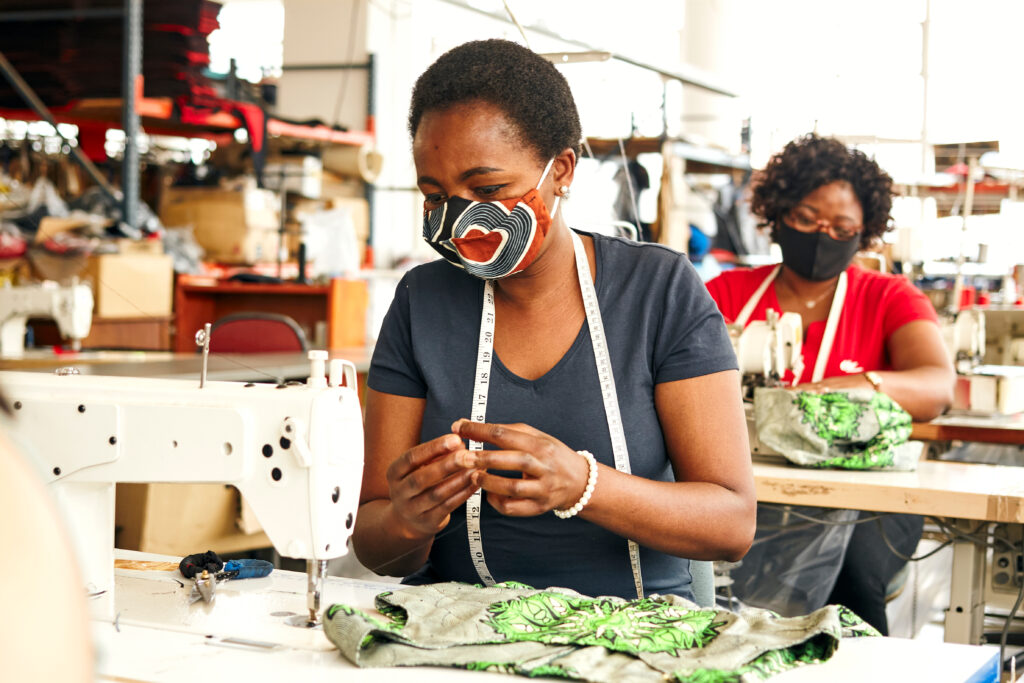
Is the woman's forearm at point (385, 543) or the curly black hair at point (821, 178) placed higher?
the curly black hair at point (821, 178)

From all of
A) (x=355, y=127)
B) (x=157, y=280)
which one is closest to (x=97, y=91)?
(x=157, y=280)

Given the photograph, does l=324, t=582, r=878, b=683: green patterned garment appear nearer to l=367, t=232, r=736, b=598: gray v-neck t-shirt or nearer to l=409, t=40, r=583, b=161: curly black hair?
l=367, t=232, r=736, b=598: gray v-neck t-shirt

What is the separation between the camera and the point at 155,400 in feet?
4.19

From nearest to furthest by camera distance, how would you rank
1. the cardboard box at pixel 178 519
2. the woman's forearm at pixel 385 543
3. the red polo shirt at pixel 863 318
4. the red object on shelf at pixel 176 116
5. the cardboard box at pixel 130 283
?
the woman's forearm at pixel 385 543, the cardboard box at pixel 178 519, the red polo shirt at pixel 863 318, the cardboard box at pixel 130 283, the red object on shelf at pixel 176 116

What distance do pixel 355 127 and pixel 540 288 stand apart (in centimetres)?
596

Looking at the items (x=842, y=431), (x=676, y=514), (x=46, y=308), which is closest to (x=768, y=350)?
(x=842, y=431)

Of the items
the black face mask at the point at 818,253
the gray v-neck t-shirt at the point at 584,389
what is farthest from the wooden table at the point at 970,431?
the gray v-neck t-shirt at the point at 584,389

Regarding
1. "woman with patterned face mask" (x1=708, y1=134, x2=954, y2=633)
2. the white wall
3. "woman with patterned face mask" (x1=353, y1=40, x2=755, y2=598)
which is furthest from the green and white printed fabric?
the white wall

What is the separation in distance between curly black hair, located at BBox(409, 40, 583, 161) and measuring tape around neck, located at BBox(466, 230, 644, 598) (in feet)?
0.64

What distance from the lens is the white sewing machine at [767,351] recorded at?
2494 millimetres

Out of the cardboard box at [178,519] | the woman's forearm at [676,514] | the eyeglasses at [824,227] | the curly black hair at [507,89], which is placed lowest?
the cardboard box at [178,519]

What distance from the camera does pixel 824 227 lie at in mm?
2871

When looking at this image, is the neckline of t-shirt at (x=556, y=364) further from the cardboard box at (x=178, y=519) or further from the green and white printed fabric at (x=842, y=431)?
the cardboard box at (x=178, y=519)

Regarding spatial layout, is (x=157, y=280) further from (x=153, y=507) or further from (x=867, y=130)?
(x=867, y=130)
